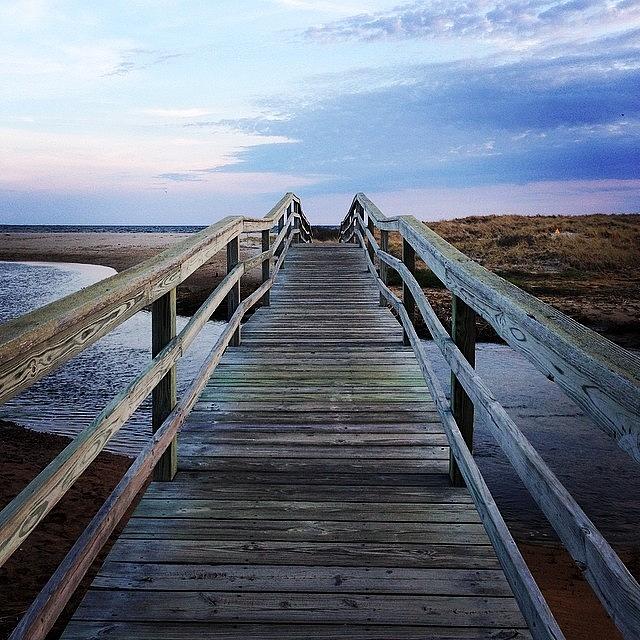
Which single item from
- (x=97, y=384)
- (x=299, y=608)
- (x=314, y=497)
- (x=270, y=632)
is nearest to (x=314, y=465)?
(x=314, y=497)

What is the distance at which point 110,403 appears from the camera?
1973 millimetres

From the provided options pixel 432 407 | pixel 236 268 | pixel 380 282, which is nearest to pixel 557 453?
pixel 380 282

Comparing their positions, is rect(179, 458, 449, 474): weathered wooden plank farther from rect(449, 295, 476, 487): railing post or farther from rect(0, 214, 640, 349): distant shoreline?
rect(0, 214, 640, 349): distant shoreline

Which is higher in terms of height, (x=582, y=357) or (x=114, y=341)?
(x=582, y=357)

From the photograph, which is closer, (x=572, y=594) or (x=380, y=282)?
(x=572, y=594)

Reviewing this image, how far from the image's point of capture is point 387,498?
104 inches

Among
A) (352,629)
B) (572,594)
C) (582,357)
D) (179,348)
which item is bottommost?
(572,594)

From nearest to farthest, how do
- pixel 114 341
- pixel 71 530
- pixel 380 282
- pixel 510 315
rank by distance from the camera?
pixel 510 315
pixel 71 530
pixel 380 282
pixel 114 341

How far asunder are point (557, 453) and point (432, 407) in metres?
3.20

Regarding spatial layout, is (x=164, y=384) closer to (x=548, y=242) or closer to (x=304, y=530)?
(x=304, y=530)

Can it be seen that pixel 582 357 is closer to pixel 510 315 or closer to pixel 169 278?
pixel 510 315

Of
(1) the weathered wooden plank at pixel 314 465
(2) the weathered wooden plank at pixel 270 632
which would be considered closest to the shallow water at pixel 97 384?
(1) the weathered wooden plank at pixel 314 465

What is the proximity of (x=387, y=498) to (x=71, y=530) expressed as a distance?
2.75 meters

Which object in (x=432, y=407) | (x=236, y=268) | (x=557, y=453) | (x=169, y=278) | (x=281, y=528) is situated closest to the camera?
(x=281, y=528)
